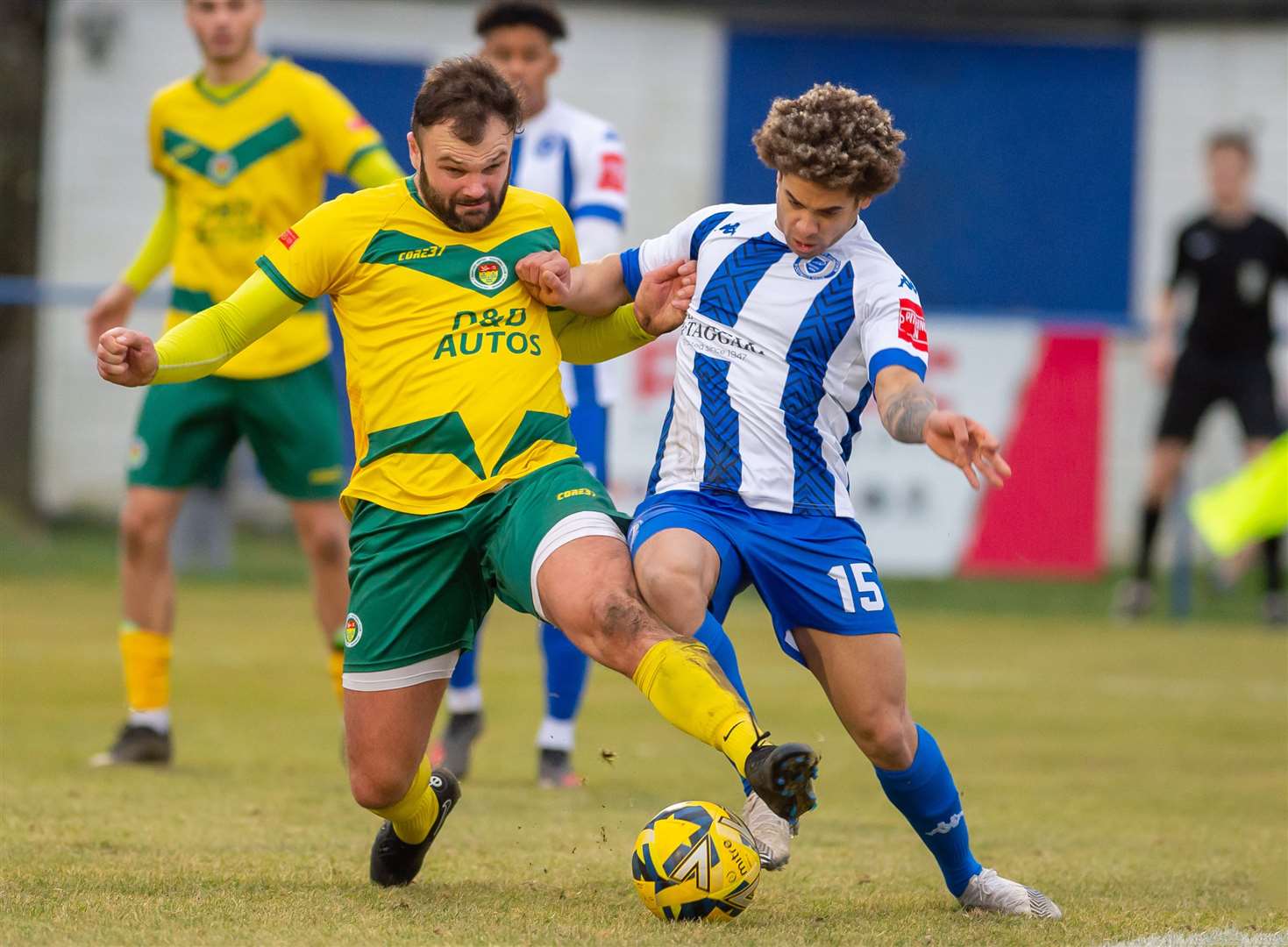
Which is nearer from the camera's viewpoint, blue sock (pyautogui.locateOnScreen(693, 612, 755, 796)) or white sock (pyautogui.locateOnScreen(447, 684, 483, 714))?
blue sock (pyautogui.locateOnScreen(693, 612, 755, 796))

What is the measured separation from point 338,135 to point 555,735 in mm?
2337

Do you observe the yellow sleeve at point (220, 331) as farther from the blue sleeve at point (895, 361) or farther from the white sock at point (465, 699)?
the white sock at point (465, 699)

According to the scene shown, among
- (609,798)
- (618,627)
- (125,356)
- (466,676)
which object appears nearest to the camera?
(618,627)

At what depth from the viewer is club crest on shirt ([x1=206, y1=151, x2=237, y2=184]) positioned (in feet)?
23.2

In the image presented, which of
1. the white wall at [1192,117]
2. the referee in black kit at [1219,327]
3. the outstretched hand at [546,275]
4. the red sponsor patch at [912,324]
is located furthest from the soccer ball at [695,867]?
the white wall at [1192,117]

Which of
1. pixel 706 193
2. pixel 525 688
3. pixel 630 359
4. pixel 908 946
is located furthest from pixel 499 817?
pixel 706 193

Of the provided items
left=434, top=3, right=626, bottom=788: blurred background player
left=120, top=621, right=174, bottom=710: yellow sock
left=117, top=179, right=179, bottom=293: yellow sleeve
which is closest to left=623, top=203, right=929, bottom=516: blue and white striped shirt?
left=434, top=3, right=626, bottom=788: blurred background player

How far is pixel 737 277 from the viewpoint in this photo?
5.02 meters

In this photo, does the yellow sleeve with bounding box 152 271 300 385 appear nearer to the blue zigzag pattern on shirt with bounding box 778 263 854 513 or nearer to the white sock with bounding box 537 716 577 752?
the blue zigzag pattern on shirt with bounding box 778 263 854 513

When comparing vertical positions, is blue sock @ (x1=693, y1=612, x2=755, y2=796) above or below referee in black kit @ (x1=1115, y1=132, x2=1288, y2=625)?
below

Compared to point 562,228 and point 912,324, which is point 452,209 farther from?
point 912,324

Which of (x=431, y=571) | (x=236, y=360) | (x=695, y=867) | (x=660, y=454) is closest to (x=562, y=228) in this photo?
(x=660, y=454)

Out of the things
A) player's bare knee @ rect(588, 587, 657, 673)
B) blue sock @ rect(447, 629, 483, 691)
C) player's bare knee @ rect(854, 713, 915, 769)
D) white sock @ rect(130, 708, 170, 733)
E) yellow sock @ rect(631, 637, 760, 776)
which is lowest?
A: white sock @ rect(130, 708, 170, 733)

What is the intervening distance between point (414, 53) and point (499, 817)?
40.4ft
